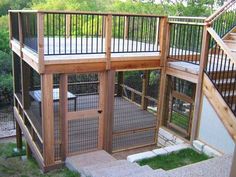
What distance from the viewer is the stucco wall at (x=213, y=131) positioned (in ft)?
19.3

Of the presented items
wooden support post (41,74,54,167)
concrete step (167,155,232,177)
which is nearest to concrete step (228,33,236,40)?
concrete step (167,155,232,177)

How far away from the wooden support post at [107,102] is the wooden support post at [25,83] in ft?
7.66

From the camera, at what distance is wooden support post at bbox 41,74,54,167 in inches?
243

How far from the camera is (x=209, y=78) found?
617 cm

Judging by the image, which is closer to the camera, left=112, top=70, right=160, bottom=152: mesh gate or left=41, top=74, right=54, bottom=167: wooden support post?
left=41, top=74, right=54, bottom=167: wooden support post

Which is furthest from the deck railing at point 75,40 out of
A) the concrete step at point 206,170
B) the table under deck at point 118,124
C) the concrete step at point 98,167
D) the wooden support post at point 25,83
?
the concrete step at point 206,170

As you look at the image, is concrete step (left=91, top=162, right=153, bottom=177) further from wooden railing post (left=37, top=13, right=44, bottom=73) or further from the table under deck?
wooden railing post (left=37, top=13, right=44, bottom=73)

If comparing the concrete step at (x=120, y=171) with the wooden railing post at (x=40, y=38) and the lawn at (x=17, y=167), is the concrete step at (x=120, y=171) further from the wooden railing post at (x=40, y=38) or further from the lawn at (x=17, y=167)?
the wooden railing post at (x=40, y=38)

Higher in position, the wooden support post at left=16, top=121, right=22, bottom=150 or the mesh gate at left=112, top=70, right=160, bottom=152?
the mesh gate at left=112, top=70, right=160, bottom=152

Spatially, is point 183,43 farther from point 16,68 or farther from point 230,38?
point 16,68

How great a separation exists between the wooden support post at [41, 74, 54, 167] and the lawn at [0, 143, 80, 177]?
38cm

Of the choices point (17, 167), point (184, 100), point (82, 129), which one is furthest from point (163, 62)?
point (17, 167)

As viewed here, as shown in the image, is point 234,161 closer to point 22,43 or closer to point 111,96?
point 111,96

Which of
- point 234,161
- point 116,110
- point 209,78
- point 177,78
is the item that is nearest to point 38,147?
point 116,110
